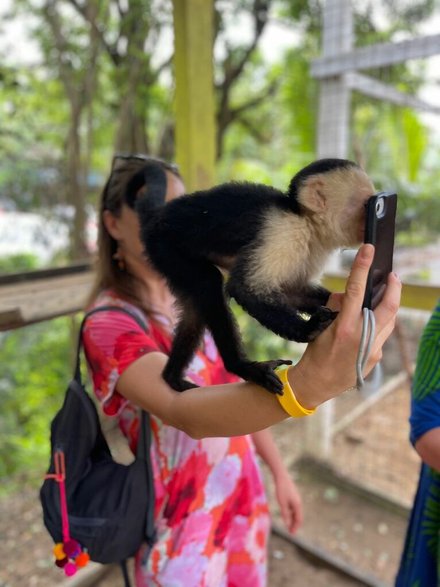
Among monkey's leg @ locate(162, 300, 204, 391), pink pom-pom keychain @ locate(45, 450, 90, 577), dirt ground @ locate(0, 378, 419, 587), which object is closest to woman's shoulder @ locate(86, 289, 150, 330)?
monkey's leg @ locate(162, 300, 204, 391)

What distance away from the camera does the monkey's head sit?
59cm

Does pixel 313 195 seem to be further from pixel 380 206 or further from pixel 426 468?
pixel 426 468

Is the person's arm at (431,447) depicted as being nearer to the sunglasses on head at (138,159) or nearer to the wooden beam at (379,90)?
the sunglasses on head at (138,159)

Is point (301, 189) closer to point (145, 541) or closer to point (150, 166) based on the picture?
point (150, 166)

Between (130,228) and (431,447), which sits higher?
(130,228)

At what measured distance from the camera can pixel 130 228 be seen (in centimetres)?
92

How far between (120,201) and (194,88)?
0.59 meters

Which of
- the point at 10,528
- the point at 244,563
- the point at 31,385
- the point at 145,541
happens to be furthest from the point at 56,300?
the point at 31,385

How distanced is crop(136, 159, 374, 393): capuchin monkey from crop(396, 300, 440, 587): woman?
0.34m

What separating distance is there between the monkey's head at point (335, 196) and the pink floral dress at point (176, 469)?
0.36 m

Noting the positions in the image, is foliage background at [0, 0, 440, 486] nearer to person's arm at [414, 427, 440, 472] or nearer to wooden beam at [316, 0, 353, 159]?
wooden beam at [316, 0, 353, 159]

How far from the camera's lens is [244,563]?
997 millimetres

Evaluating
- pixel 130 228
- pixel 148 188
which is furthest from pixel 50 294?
pixel 148 188

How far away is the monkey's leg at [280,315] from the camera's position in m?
0.57
